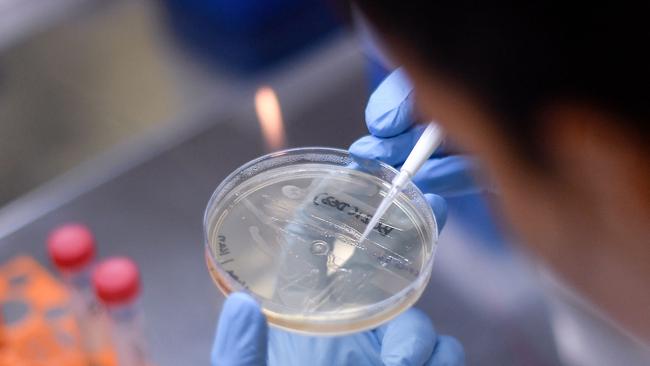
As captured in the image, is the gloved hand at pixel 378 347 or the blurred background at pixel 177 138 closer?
the gloved hand at pixel 378 347

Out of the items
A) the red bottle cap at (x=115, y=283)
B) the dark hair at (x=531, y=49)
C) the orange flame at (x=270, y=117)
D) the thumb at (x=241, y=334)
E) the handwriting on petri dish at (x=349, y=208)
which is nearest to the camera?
the dark hair at (x=531, y=49)

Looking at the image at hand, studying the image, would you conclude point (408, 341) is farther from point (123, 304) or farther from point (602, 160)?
point (602, 160)

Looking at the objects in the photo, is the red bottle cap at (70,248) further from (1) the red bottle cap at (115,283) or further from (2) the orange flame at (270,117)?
(2) the orange flame at (270,117)

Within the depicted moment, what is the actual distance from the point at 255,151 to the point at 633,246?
4.21 ft

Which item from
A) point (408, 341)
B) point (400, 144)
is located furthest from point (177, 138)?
point (408, 341)

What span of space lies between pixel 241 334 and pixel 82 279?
22.0 inches

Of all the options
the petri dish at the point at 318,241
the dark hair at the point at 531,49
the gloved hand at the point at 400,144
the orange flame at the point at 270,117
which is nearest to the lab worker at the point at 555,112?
the dark hair at the point at 531,49

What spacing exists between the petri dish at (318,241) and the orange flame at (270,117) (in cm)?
51

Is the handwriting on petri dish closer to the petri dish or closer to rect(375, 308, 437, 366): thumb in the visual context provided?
the petri dish

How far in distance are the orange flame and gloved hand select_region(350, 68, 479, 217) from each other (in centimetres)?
44

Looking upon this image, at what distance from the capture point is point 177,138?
5.32 ft

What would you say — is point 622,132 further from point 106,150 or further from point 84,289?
point 106,150

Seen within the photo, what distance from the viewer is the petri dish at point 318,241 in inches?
34.1

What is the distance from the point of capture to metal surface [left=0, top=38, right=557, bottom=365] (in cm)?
135
